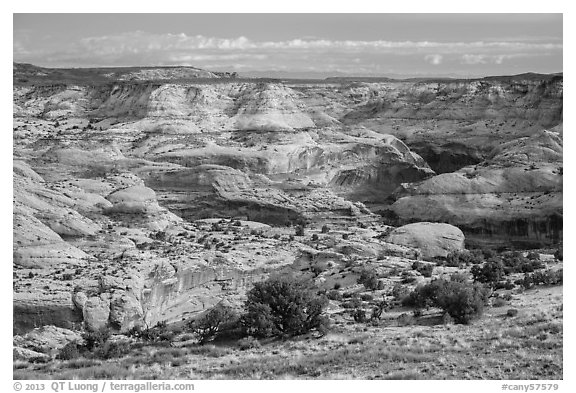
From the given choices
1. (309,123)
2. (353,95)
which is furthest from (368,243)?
(353,95)

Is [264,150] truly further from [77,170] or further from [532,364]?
[532,364]

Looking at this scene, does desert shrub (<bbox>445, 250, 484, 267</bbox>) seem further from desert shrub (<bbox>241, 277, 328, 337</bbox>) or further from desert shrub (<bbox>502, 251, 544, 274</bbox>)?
desert shrub (<bbox>241, 277, 328, 337</bbox>)

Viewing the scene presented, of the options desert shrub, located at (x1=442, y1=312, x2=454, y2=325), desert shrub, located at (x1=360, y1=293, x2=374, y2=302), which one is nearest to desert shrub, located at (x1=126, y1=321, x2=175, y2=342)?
desert shrub, located at (x1=360, y1=293, x2=374, y2=302)

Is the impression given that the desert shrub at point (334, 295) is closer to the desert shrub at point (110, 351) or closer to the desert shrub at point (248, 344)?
the desert shrub at point (248, 344)

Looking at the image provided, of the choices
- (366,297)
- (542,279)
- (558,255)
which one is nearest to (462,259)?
(558,255)

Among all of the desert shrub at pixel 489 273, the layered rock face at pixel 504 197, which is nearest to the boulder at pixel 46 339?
the desert shrub at pixel 489 273
